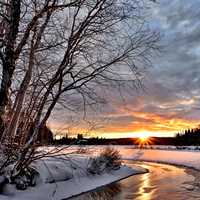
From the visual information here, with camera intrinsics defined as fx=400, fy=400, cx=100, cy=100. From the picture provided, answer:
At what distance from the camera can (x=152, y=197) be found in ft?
60.2

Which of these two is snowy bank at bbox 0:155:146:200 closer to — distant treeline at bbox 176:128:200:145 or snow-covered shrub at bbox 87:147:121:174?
snow-covered shrub at bbox 87:147:121:174

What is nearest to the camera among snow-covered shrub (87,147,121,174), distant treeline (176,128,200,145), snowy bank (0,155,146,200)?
snowy bank (0,155,146,200)

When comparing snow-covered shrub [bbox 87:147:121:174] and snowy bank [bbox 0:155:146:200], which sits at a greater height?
snow-covered shrub [bbox 87:147:121:174]

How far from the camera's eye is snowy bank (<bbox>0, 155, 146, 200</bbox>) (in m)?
16.1

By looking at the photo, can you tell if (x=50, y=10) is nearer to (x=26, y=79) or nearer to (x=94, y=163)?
(x=26, y=79)

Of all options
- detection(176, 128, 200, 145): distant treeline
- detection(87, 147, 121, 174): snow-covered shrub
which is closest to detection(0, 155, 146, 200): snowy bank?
detection(87, 147, 121, 174): snow-covered shrub

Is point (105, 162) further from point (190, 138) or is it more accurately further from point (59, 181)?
point (190, 138)

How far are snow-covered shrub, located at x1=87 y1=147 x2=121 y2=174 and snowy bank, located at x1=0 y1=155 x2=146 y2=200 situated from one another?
1.22ft

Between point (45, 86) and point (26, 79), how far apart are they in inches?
29.1

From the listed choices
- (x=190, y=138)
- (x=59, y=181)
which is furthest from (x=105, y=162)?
(x=190, y=138)

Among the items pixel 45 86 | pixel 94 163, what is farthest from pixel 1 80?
pixel 94 163

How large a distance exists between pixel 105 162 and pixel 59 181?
10143mm

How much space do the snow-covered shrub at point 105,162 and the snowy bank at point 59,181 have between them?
37 centimetres

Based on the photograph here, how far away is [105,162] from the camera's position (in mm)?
29875
